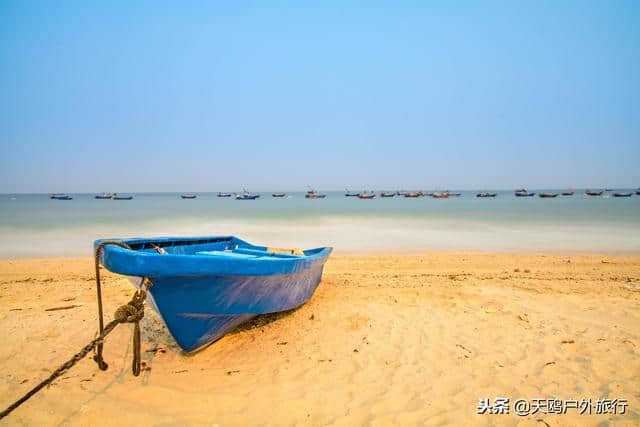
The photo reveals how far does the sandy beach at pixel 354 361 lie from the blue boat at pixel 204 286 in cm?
46

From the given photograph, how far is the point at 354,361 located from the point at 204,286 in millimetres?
1825

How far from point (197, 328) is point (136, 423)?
1020 millimetres

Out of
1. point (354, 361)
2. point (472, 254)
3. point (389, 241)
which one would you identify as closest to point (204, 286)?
point (354, 361)

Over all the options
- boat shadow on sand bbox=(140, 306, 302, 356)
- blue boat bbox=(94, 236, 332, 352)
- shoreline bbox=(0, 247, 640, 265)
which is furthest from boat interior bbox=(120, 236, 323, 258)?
shoreline bbox=(0, 247, 640, 265)

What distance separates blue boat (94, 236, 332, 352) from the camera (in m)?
3.19

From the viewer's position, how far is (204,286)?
3.49 meters

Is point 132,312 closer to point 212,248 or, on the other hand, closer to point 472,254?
point 212,248

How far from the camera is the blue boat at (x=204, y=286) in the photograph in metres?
3.19

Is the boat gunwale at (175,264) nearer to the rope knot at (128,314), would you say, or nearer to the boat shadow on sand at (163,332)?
the rope knot at (128,314)

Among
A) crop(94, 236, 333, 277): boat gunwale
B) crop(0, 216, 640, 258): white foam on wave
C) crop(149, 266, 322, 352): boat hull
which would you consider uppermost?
crop(94, 236, 333, 277): boat gunwale

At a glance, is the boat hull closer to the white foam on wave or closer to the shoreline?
the shoreline

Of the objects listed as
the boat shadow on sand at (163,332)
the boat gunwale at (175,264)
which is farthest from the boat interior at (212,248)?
the boat gunwale at (175,264)

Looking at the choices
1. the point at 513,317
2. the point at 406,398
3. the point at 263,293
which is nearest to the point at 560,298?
the point at 513,317

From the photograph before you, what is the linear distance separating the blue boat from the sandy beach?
0.46 m
